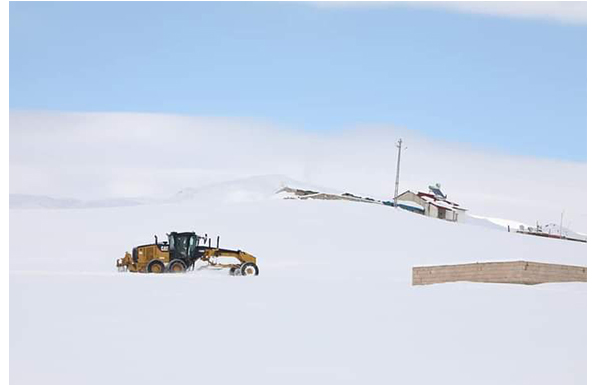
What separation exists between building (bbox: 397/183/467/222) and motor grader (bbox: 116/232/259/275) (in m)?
37.8

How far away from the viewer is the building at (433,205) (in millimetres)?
57219

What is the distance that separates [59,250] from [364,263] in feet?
30.9

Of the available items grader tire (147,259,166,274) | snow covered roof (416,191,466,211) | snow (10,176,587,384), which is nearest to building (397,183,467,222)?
snow covered roof (416,191,466,211)

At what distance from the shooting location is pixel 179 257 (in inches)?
802

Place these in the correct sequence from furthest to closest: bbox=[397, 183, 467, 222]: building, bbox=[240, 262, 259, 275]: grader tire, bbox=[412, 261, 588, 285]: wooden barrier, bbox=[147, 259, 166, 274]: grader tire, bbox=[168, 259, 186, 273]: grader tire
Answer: bbox=[397, 183, 467, 222]: building < bbox=[147, 259, 166, 274]: grader tire < bbox=[168, 259, 186, 273]: grader tire < bbox=[240, 262, 259, 275]: grader tire < bbox=[412, 261, 588, 285]: wooden barrier

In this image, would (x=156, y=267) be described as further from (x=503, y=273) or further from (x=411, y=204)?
(x=411, y=204)

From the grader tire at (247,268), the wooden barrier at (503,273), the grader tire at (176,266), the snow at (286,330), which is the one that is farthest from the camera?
the grader tire at (176,266)

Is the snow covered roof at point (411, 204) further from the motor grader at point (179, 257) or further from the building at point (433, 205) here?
the motor grader at point (179, 257)

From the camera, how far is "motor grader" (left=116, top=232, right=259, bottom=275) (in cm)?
2009

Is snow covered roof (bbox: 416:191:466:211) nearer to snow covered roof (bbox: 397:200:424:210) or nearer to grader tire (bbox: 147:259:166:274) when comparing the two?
snow covered roof (bbox: 397:200:424:210)

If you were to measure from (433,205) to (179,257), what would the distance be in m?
38.5

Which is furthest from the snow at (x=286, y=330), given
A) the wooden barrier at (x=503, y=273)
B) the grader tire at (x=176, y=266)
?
the grader tire at (x=176, y=266)

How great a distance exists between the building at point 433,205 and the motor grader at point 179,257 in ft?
124

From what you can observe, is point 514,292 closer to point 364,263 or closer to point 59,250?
point 364,263
